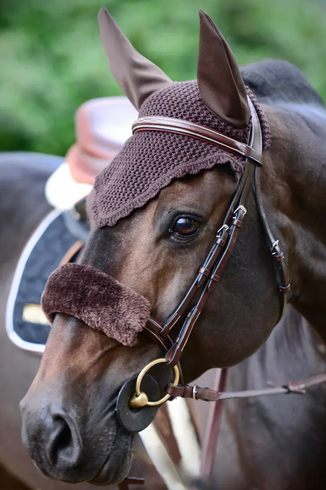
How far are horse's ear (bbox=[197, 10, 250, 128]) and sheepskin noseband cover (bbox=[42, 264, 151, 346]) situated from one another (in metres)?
0.48

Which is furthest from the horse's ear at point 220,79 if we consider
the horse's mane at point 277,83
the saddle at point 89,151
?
the saddle at point 89,151

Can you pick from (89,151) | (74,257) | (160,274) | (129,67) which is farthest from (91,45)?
(160,274)

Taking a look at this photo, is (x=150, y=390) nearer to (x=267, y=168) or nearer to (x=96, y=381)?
(x=96, y=381)

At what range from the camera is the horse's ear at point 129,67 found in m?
1.67

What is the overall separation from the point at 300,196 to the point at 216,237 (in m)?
0.33

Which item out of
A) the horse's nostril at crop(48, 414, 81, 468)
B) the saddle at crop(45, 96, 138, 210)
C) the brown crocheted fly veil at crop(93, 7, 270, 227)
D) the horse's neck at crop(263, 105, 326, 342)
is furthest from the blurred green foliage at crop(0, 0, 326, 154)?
the horse's nostril at crop(48, 414, 81, 468)

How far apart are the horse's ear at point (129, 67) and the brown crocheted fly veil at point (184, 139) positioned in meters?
0.16

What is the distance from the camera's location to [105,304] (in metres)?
1.30

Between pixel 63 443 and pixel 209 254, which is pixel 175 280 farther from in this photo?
pixel 63 443

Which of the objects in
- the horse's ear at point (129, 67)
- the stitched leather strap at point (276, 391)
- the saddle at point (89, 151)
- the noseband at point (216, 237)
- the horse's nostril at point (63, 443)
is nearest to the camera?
the horse's nostril at point (63, 443)

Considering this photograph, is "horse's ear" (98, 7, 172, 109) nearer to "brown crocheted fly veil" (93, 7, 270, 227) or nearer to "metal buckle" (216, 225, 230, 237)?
"brown crocheted fly veil" (93, 7, 270, 227)

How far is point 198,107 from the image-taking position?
1.45 metres

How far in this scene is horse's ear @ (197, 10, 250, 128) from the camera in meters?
1.31

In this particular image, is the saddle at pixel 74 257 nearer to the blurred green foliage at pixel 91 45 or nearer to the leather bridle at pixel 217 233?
the leather bridle at pixel 217 233
